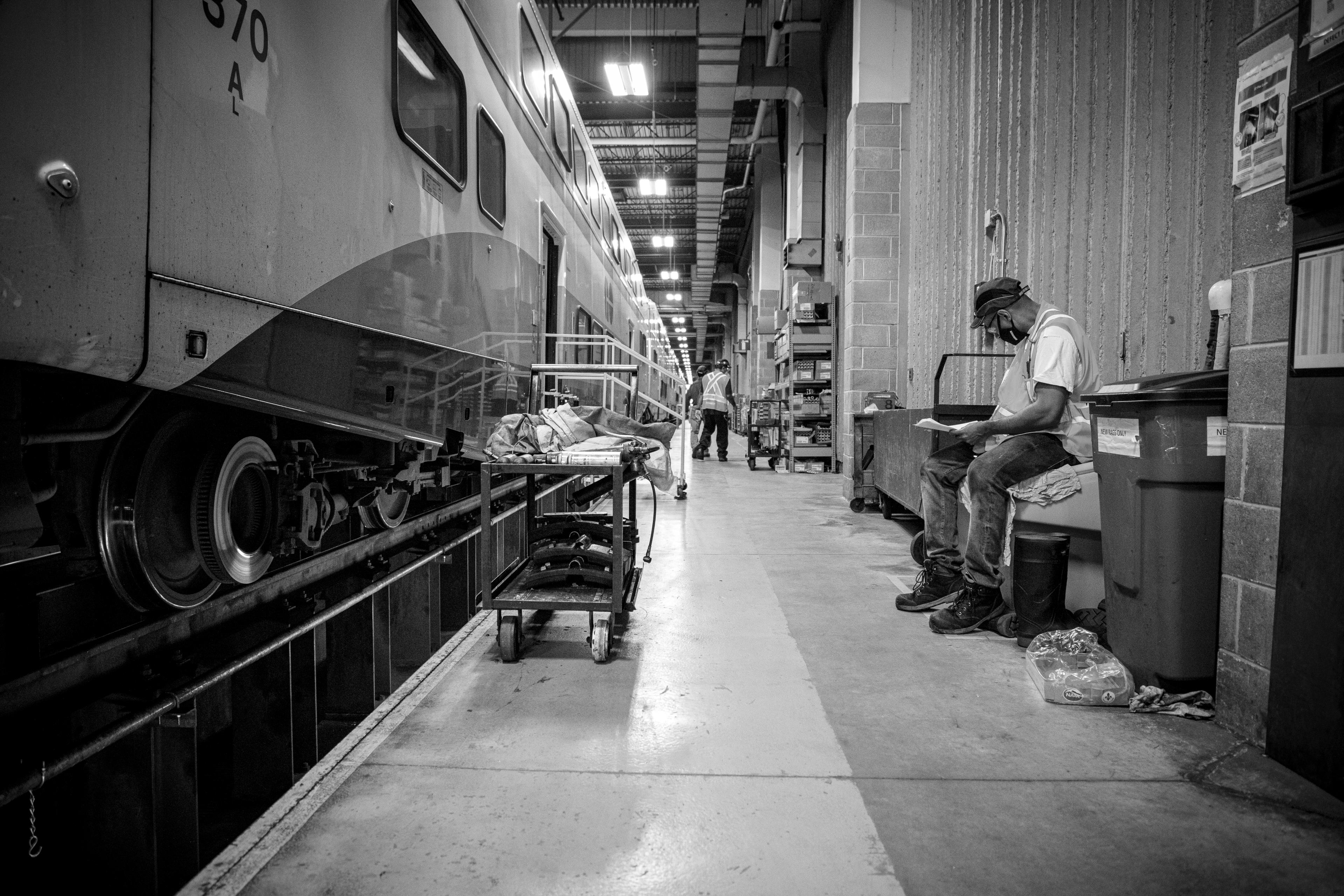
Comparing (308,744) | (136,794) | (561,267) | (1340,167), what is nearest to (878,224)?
(561,267)

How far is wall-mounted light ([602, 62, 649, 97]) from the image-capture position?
10266 millimetres

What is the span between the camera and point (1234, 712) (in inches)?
89.1

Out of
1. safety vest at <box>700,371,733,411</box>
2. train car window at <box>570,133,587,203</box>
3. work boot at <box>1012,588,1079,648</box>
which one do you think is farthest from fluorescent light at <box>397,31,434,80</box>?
safety vest at <box>700,371,733,411</box>

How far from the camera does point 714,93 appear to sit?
1250 centimetres

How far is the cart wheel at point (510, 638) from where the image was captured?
2.92 meters

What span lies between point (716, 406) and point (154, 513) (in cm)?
1019

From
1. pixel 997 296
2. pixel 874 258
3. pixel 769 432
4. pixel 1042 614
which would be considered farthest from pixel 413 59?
pixel 769 432

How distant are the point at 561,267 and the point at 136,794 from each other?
5.28 meters

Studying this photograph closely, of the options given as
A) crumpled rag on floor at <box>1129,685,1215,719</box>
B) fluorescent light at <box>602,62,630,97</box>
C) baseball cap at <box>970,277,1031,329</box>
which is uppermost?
fluorescent light at <box>602,62,630,97</box>

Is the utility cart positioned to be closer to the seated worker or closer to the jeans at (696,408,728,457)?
the seated worker

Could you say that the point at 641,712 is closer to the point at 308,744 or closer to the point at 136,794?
the point at 136,794

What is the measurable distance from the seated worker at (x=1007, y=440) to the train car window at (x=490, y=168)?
274 centimetres

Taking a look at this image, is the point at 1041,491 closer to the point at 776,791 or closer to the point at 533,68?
the point at 776,791

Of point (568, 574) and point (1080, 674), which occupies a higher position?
point (568, 574)
